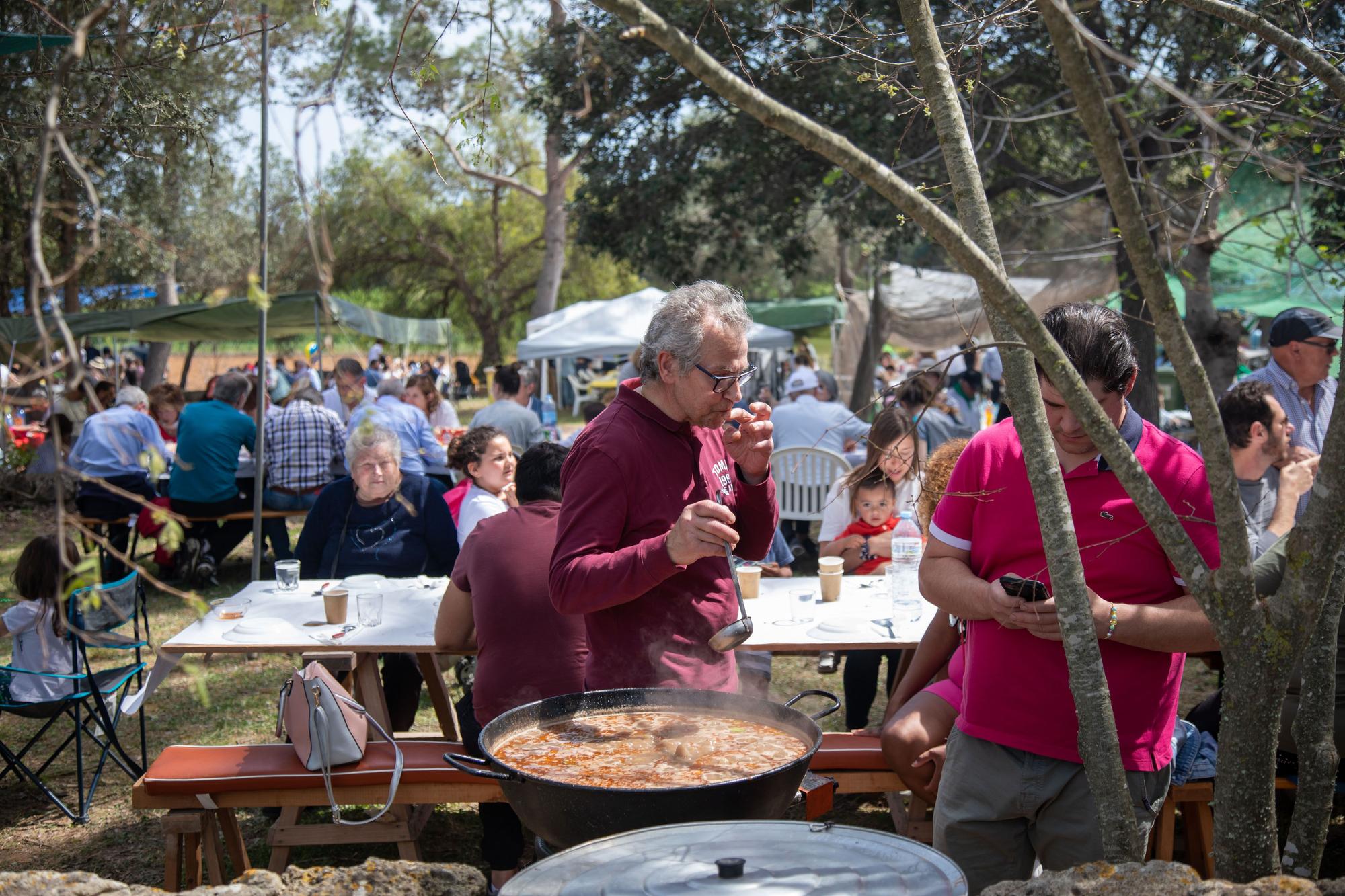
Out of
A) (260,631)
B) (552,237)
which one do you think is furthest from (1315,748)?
(552,237)

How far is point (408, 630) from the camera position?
4.38m

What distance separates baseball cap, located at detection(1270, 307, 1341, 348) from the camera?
205 inches

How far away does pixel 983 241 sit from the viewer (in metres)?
1.78

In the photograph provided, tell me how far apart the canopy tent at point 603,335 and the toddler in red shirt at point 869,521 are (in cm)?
1076

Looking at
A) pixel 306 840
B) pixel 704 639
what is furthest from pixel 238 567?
pixel 704 639

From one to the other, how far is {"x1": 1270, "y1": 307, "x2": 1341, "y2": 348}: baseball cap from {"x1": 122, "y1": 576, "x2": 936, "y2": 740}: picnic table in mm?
2368

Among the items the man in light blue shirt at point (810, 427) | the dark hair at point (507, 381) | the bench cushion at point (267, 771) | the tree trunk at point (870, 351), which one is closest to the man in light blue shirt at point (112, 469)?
the dark hair at point (507, 381)

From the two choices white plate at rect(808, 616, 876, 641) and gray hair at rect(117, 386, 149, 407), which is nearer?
white plate at rect(808, 616, 876, 641)

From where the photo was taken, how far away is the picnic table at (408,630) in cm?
418

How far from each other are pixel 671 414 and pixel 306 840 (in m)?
2.34

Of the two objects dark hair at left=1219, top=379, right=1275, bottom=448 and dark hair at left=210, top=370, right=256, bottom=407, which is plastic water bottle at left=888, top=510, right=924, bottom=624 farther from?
dark hair at left=210, top=370, right=256, bottom=407

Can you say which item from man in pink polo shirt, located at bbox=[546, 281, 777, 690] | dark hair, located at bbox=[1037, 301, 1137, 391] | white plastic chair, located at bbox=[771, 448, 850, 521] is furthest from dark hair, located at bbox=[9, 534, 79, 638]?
white plastic chair, located at bbox=[771, 448, 850, 521]

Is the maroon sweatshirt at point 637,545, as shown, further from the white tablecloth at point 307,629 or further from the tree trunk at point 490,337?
the tree trunk at point 490,337

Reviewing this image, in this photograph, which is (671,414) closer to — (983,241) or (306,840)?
(983,241)
